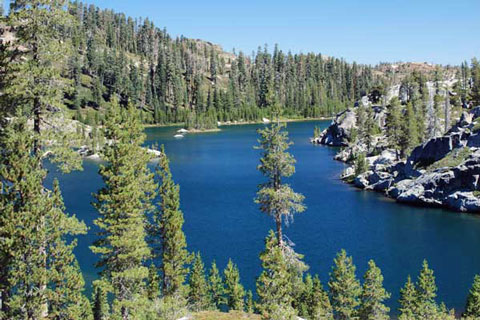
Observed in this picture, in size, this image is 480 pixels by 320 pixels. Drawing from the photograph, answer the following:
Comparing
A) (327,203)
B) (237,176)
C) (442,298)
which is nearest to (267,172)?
(442,298)

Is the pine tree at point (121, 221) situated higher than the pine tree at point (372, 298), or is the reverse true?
the pine tree at point (121, 221)

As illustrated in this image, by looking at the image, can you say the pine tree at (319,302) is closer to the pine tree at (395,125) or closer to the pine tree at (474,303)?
the pine tree at (474,303)

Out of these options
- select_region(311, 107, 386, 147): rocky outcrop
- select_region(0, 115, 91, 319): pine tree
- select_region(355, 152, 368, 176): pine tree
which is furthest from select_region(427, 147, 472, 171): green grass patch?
select_region(0, 115, 91, 319): pine tree

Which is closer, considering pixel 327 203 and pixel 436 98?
pixel 327 203

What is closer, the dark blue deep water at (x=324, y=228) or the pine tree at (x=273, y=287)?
the pine tree at (x=273, y=287)

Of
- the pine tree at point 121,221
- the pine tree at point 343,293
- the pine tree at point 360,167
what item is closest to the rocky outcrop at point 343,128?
the pine tree at point 360,167

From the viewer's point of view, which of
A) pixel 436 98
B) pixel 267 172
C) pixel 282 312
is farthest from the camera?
pixel 436 98

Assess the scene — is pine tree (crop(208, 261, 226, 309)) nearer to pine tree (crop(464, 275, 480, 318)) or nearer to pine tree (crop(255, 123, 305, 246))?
pine tree (crop(255, 123, 305, 246))

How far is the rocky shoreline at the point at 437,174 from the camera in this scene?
79.0 meters

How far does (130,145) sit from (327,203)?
57963 millimetres

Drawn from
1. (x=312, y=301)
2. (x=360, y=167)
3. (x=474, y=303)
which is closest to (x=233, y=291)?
(x=312, y=301)

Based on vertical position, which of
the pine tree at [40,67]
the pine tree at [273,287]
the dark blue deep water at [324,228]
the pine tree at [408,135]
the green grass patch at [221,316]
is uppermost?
the pine tree at [40,67]

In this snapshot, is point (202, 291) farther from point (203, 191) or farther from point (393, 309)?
point (203, 191)

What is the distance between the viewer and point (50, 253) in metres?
26.6
